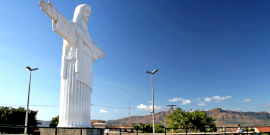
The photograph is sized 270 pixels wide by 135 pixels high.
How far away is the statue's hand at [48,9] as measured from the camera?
7645 mm

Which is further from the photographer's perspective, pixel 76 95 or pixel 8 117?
pixel 8 117

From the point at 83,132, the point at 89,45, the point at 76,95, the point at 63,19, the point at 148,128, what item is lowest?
the point at 148,128

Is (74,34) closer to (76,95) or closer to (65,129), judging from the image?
(76,95)

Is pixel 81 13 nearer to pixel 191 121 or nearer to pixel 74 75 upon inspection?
pixel 74 75

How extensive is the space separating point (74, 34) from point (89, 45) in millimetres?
1108

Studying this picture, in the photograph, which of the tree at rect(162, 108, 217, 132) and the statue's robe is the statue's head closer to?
the statue's robe

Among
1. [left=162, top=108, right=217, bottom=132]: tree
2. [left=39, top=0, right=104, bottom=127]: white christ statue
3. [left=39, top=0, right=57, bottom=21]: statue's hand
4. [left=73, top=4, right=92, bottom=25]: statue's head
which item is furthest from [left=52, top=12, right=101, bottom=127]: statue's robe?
[left=162, top=108, right=217, bottom=132]: tree

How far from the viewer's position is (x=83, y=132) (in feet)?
25.9

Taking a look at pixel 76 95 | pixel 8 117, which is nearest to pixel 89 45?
pixel 76 95

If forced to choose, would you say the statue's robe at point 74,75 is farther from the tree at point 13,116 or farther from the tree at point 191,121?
the tree at point 13,116

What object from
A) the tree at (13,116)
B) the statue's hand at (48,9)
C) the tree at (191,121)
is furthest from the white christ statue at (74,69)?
the tree at (13,116)

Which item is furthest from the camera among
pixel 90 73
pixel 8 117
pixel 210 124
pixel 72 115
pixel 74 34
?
pixel 8 117

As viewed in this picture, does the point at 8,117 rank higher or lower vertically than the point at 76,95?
lower

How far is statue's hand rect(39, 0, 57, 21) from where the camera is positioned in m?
7.64
